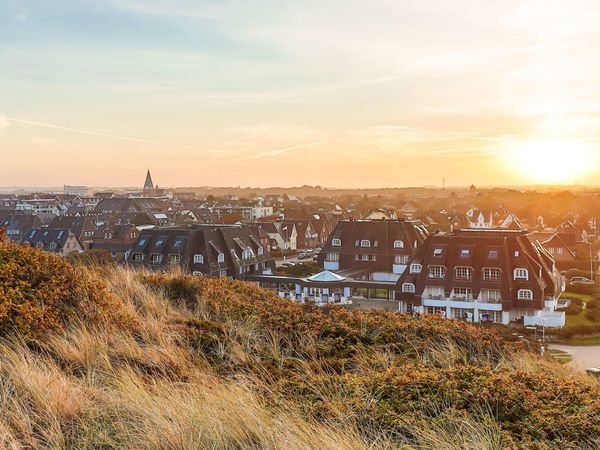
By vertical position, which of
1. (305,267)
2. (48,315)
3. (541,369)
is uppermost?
(48,315)

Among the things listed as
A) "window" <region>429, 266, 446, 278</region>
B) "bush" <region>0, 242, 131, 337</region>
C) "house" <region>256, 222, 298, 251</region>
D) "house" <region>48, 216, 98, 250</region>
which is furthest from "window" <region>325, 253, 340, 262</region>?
"bush" <region>0, 242, 131, 337</region>

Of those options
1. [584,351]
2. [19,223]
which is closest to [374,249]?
[584,351]

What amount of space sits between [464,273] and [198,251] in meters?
19.0

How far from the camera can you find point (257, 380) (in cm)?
633

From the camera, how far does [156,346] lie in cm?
762

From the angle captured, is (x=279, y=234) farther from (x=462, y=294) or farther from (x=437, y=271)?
(x=462, y=294)

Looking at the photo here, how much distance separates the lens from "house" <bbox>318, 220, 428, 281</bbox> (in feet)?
164

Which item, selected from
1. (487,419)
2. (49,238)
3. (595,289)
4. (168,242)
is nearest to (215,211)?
(49,238)

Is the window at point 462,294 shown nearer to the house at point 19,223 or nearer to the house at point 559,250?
the house at point 559,250

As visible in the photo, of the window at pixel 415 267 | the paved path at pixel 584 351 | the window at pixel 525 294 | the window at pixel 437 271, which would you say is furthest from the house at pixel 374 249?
the paved path at pixel 584 351

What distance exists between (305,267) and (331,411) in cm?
4953

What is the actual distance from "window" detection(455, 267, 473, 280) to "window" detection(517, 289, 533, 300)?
112 inches

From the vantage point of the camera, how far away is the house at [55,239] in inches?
2383

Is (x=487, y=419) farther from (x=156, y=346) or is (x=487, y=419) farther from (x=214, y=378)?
(x=156, y=346)
